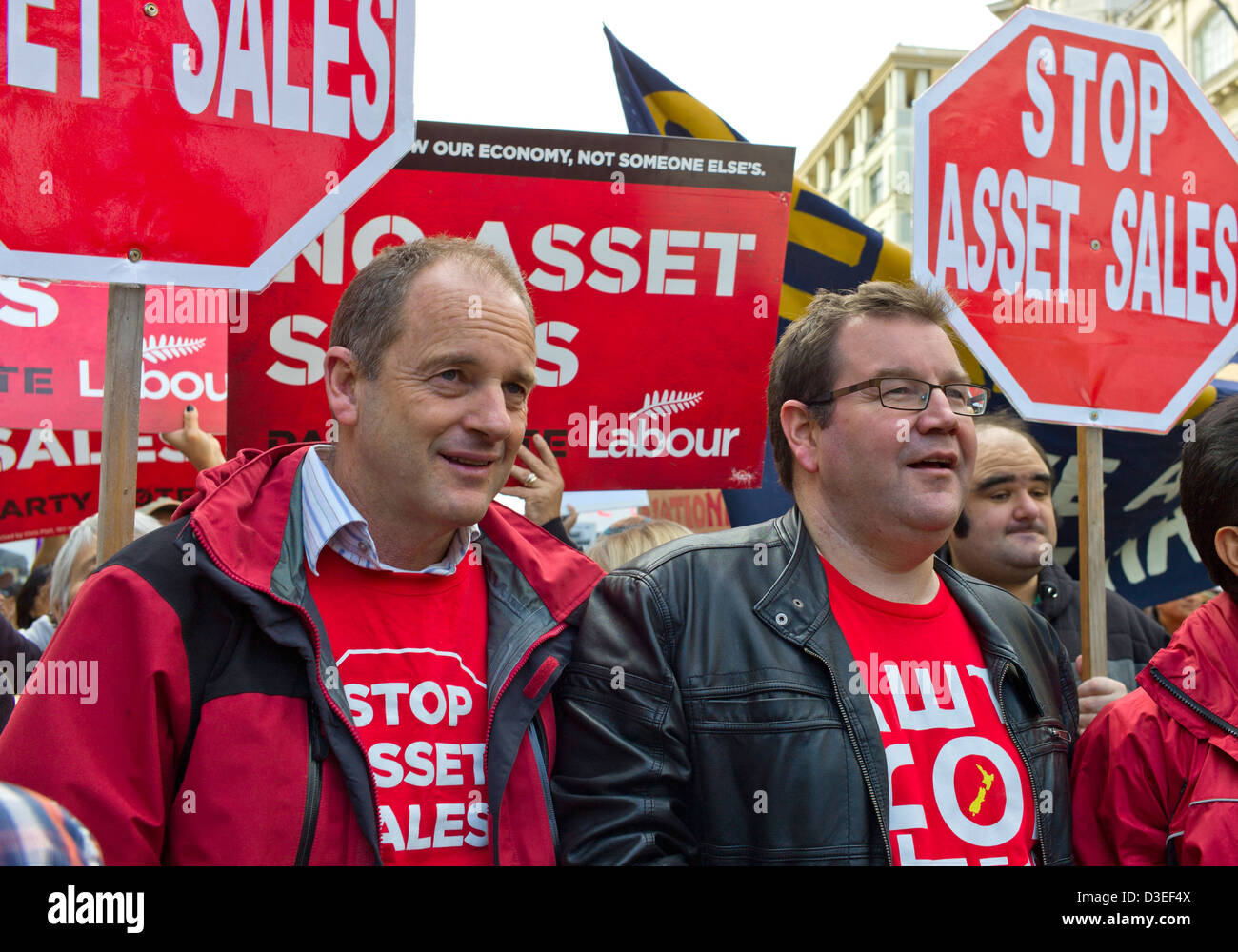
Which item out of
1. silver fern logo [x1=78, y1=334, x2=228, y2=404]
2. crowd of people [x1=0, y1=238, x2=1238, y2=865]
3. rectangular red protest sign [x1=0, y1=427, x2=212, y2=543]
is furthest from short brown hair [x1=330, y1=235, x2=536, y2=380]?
rectangular red protest sign [x1=0, y1=427, x2=212, y2=543]

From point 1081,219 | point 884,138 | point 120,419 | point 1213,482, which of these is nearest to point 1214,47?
point 884,138

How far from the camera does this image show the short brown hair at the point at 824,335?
7.13ft

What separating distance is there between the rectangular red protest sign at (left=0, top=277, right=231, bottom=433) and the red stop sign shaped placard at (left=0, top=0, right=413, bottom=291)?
58.9 inches

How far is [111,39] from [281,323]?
101cm

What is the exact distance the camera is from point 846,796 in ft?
5.99

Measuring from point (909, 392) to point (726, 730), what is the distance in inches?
29.6

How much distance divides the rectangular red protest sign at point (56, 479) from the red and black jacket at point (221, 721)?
2193mm

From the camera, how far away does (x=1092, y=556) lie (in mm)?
2439

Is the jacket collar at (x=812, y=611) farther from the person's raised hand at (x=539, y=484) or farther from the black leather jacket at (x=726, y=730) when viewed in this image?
the person's raised hand at (x=539, y=484)

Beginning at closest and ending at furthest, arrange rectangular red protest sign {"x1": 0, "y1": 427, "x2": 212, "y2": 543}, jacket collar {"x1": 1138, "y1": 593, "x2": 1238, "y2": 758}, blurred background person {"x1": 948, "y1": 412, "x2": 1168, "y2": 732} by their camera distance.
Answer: jacket collar {"x1": 1138, "y1": 593, "x2": 1238, "y2": 758}, blurred background person {"x1": 948, "y1": 412, "x2": 1168, "y2": 732}, rectangular red protest sign {"x1": 0, "y1": 427, "x2": 212, "y2": 543}

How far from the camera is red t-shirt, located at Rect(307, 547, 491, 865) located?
172 centimetres

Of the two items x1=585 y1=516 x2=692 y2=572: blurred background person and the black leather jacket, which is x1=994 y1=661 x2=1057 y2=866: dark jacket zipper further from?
x1=585 y1=516 x2=692 y2=572: blurred background person
